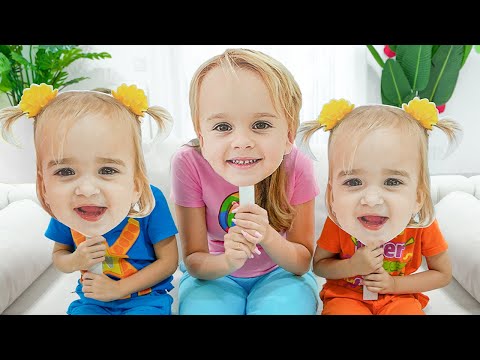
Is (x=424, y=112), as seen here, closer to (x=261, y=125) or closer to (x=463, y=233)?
(x=261, y=125)

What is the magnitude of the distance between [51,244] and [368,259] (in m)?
0.92

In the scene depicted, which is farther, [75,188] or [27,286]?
[27,286]

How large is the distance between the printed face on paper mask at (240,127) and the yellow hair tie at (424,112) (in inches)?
10.5

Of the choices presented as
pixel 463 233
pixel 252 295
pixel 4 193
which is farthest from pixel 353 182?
pixel 4 193

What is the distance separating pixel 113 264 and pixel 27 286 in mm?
383

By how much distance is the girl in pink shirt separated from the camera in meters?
1.17

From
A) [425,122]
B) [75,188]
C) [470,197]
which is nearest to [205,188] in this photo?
[75,188]

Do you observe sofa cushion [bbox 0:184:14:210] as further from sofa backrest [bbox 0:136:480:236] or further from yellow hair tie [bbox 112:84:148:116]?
yellow hair tie [bbox 112:84:148:116]

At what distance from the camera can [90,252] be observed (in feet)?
4.10

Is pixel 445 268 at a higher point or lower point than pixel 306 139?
lower

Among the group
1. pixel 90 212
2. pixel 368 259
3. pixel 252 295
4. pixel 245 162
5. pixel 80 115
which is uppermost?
pixel 80 115

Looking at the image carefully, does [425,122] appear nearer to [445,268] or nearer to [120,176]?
[445,268]

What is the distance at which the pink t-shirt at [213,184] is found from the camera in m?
1.33

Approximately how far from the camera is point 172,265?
1337 millimetres
